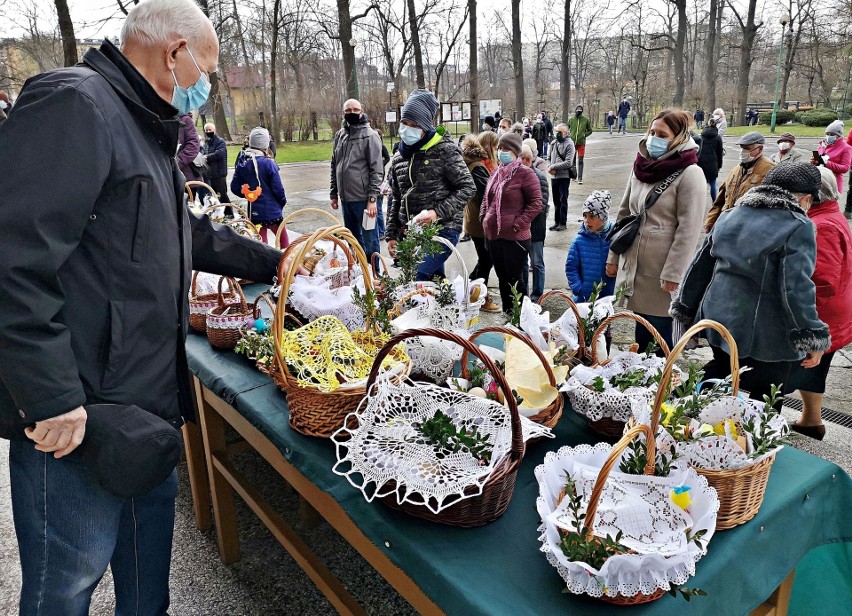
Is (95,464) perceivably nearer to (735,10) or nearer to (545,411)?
(545,411)

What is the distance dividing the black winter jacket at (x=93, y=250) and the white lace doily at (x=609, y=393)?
3.55 ft

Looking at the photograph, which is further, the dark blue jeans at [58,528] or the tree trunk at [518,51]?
the tree trunk at [518,51]

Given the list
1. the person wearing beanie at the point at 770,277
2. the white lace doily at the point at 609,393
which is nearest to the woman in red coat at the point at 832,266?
the person wearing beanie at the point at 770,277

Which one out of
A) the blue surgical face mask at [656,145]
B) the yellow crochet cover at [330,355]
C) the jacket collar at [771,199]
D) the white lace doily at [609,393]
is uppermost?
the blue surgical face mask at [656,145]

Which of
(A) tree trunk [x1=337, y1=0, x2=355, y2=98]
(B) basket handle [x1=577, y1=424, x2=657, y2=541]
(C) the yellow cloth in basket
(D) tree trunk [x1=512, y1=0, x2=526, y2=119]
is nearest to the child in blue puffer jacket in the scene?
(C) the yellow cloth in basket

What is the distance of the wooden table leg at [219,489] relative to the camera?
2348 mm

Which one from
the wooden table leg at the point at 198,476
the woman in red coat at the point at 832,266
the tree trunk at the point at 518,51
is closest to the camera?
the wooden table leg at the point at 198,476

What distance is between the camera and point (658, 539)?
1148mm

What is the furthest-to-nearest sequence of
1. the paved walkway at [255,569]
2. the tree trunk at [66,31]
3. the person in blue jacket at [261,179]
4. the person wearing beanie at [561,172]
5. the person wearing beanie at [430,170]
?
the tree trunk at [66,31] → the person wearing beanie at [561,172] → the person in blue jacket at [261,179] → the person wearing beanie at [430,170] → the paved walkway at [255,569]

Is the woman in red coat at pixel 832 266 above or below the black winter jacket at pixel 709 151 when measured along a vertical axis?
below

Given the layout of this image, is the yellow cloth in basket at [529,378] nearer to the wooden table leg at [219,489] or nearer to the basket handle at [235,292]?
the basket handle at [235,292]

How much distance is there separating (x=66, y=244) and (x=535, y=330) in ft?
4.09

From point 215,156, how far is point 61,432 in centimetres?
896

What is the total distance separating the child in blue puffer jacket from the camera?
409 centimetres
